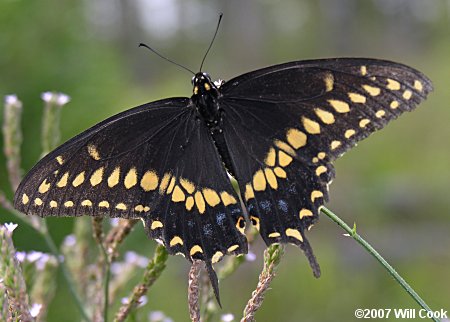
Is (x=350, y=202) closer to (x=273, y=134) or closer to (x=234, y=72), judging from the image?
(x=234, y=72)

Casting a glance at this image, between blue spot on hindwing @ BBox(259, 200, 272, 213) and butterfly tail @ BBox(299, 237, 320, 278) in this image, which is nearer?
butterfly tail @ BBox(299, 237, 320, 278)

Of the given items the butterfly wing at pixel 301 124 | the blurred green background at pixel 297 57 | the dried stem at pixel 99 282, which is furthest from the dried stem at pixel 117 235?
the blurred green background at pixel 297 57

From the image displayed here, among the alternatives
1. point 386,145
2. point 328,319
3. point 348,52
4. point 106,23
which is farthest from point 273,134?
point 106,23

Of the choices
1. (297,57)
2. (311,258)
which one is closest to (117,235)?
(311,258)

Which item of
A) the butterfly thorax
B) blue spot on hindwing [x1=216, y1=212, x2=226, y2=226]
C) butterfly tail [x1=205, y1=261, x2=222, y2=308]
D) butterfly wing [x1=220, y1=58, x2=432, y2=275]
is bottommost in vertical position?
butterfly tail [x1=205, y1=261, x2=222, y2=308]

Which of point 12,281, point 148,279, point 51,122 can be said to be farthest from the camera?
point 51,122

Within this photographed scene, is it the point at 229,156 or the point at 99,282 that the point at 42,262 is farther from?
the point at 229,156

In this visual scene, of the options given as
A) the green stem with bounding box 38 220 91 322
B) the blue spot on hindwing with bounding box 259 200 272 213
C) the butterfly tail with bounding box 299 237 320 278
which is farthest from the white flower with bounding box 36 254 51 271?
the butterfly tail with bounding box 299 237 320 278

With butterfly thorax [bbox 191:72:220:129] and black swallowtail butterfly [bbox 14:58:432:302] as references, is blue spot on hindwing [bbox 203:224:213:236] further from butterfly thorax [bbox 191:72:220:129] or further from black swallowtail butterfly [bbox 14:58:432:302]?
butterfly thorax [bbox 191:72:220:129]
